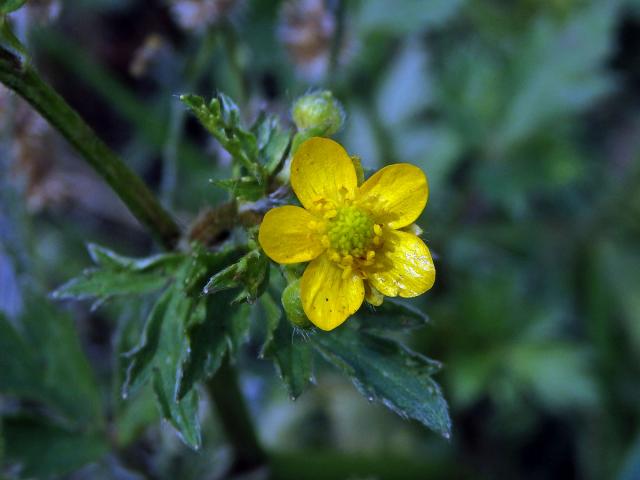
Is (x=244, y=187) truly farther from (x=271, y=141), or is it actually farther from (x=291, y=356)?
(x=291, y=356)

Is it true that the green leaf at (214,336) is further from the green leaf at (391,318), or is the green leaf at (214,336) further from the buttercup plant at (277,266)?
the green leaf at (391,318)

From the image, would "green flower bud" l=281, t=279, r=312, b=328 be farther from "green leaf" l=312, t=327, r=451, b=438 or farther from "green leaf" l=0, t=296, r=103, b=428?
"green leaf" l=0, t=296, r=103, b=428

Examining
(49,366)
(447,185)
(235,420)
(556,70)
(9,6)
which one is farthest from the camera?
(447,185)

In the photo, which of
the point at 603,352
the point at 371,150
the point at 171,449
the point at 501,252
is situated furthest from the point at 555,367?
the point at 171,449

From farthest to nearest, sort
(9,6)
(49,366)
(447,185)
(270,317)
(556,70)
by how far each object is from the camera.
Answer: (447,185), (556,70), (49,366), (270,317), (9,6)

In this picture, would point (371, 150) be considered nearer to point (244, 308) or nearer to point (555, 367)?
point (555, 367)

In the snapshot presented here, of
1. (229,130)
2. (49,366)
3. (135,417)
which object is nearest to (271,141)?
(229,130)
